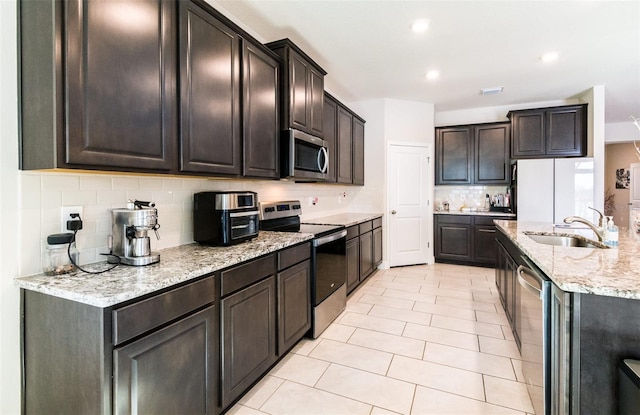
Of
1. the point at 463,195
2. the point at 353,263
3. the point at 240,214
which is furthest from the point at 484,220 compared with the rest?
the point at 240,214

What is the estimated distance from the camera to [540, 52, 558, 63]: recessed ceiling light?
325 centimetres

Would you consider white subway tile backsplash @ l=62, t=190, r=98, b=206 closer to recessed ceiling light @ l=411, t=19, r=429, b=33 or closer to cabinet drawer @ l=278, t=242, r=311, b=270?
cabinet drawer @ l=278, t=242, r=311, b=270

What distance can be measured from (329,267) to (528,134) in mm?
4009

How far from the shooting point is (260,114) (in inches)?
91.0

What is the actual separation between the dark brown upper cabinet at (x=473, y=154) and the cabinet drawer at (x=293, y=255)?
3794 millimetres

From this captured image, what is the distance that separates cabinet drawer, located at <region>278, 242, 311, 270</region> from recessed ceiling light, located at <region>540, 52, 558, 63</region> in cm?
331

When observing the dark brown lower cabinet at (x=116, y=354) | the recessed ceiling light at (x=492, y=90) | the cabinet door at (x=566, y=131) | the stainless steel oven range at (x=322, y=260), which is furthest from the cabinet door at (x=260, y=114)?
the cabinet door at (x=566, y=131)

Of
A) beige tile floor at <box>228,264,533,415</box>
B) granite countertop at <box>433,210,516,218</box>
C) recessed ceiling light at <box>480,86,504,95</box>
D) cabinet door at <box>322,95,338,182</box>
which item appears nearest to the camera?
beige tile floor at <box>228,264,533,415</box>

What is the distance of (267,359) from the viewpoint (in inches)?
77.7

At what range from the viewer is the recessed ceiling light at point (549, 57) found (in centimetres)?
325

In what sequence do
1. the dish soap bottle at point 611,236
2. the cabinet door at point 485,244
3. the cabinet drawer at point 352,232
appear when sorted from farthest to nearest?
the cabinet door at point 485,244
the cabinet drawer at point 352,232
the dish soap bottle at point 611,236

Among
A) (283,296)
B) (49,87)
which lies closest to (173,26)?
(49,87)

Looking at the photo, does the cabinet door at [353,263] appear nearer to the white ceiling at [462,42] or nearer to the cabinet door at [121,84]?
the white ceiling at [462,42]

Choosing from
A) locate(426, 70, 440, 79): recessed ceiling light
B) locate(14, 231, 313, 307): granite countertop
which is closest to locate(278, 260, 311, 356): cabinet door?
locate(14, 231, 313, 307): granite countertop
